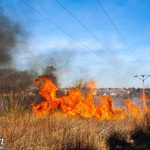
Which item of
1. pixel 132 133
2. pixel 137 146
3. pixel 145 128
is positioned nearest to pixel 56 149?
pixel 137 146

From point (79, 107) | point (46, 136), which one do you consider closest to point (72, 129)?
point (46, 136)

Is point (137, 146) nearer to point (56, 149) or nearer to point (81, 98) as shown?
point (56, 149)

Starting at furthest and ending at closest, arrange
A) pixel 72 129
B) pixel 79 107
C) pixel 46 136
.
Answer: pixel 79 107 < pixel 72 129 < pixel 46 136

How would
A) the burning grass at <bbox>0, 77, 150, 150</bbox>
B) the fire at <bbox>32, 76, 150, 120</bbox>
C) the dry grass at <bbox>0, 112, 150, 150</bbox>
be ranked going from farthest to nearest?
the fire at <bbox>32, 76, 150, 120</bbox> → the burning grass at <bbox>0, 77, 150, 150</bbox> → the dry grass at <bbox>0, 112, 150, 150</bbox>

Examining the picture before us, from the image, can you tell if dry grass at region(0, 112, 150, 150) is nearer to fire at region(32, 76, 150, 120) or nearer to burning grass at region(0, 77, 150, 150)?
burning grass at region(0, 77, 150, 150)

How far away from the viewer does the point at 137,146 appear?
1341 cm

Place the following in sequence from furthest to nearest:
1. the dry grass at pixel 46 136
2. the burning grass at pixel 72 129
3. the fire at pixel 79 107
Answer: the fire at pixel 79 107 < the burning grass at pixel 72 129 < the dry grass at pixel 46 136

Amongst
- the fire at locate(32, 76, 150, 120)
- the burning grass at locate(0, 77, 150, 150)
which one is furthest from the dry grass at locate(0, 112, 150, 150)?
the fire at locate(32, 76, 150, 120)

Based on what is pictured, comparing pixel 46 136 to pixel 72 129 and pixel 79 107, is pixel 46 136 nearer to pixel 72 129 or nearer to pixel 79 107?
pixel 72 129

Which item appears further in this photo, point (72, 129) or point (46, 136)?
point (72, 129)

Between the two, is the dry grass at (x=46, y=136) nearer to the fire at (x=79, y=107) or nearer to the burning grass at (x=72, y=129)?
the burning grass at (x=72, y=129)

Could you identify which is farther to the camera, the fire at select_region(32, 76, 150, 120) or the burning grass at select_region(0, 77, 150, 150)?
the fire at select_region(32, 76, 150, 120)

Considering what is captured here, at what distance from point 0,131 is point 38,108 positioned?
13504mm

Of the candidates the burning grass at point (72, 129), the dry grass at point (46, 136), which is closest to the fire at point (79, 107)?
the burning grass at point (72, 129)
